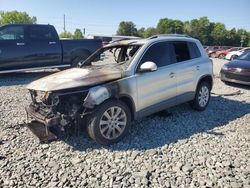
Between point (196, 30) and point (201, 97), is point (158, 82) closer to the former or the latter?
point (201, 97)

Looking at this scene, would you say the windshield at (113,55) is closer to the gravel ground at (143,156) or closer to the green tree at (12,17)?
the gravel ground at (143,156)

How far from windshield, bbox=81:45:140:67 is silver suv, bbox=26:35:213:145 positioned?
25 mm

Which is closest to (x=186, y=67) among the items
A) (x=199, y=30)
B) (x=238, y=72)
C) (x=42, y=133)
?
(x=42, y=133)

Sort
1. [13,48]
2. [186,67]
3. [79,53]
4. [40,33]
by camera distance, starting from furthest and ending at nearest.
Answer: [79,53]
[40,33]
[13,48]
[186,67]

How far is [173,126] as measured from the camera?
5.17 m

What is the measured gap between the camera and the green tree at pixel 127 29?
10088 cm

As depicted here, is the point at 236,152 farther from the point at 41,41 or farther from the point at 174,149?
the point at 41,41

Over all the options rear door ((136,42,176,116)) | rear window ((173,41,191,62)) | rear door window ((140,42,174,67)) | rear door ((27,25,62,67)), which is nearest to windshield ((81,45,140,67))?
rear door window ((140,42,174,67))

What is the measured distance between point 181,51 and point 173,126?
168 cm

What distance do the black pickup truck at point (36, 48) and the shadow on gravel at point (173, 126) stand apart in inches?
225

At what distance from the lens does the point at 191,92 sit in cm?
582

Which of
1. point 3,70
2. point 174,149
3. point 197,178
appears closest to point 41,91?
point 174,149

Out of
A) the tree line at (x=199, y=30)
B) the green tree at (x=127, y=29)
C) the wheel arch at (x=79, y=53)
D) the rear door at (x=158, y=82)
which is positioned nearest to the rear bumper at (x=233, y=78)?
the rear door at (x=158, y=82)

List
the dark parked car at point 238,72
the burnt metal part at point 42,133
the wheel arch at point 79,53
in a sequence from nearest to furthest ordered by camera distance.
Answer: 1. the burnt metal part at point 42,133
2. the dark parked car at point 238,72
3. the wheel arch at point 79,53
